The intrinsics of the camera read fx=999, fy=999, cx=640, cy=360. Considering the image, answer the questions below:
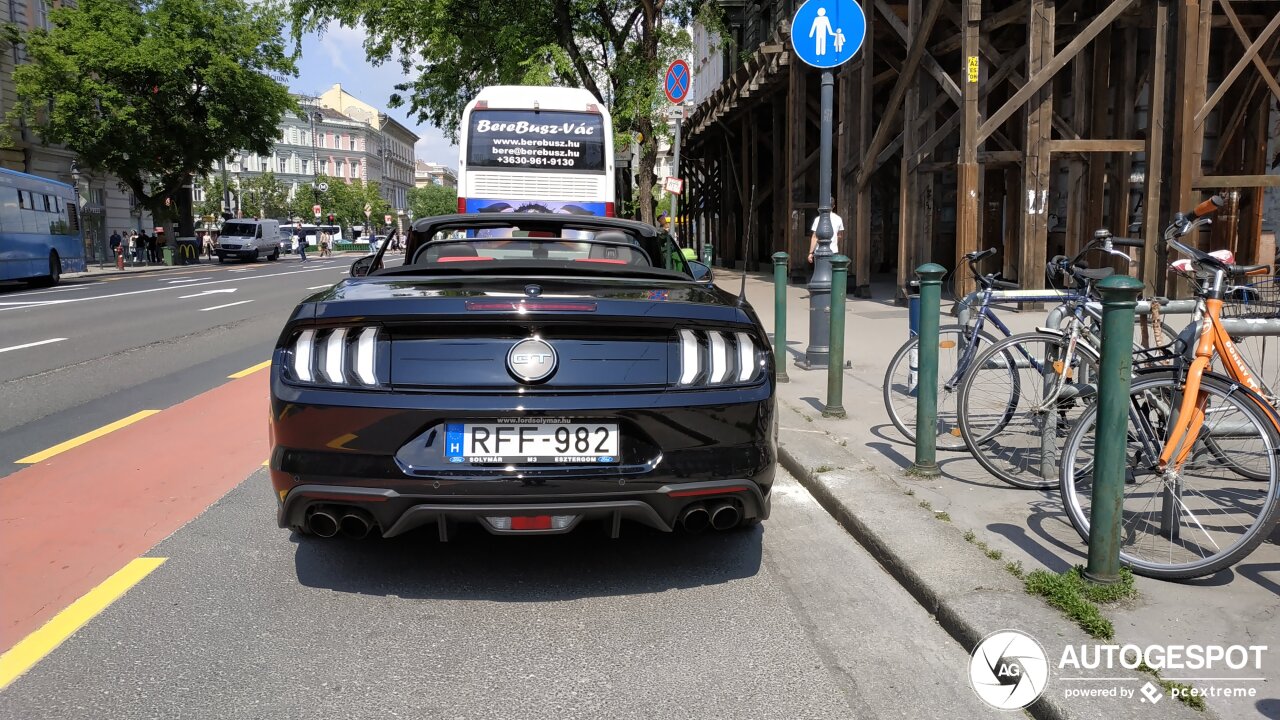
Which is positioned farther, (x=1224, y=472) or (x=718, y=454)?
(x=1224, y=472)

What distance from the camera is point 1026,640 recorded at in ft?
9.81

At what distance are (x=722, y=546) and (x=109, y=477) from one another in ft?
11.3

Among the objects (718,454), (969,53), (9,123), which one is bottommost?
(718,454)

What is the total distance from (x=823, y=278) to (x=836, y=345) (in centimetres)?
297

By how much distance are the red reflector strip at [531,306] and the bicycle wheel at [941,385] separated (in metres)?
2.73

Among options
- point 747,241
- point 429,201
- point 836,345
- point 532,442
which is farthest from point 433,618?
point 429,201

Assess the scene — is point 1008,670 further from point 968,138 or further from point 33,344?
point 33,344

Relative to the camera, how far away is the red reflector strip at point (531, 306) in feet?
11.0

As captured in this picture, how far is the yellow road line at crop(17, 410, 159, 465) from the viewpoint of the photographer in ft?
19.4

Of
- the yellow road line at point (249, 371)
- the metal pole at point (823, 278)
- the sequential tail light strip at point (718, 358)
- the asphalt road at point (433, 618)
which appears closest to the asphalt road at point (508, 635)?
the asphalt road at point (433, 618)

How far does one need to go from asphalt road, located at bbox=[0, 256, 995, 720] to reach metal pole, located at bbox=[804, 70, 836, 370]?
13.0ft

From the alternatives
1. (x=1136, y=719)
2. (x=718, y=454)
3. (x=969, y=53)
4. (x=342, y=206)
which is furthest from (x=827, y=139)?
(x=342, y=206)

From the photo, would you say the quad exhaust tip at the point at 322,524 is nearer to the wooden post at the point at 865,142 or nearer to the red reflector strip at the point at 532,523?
the red reflector strip at the point at 532,523

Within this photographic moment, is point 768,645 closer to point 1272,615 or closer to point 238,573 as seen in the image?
point 1272,615
